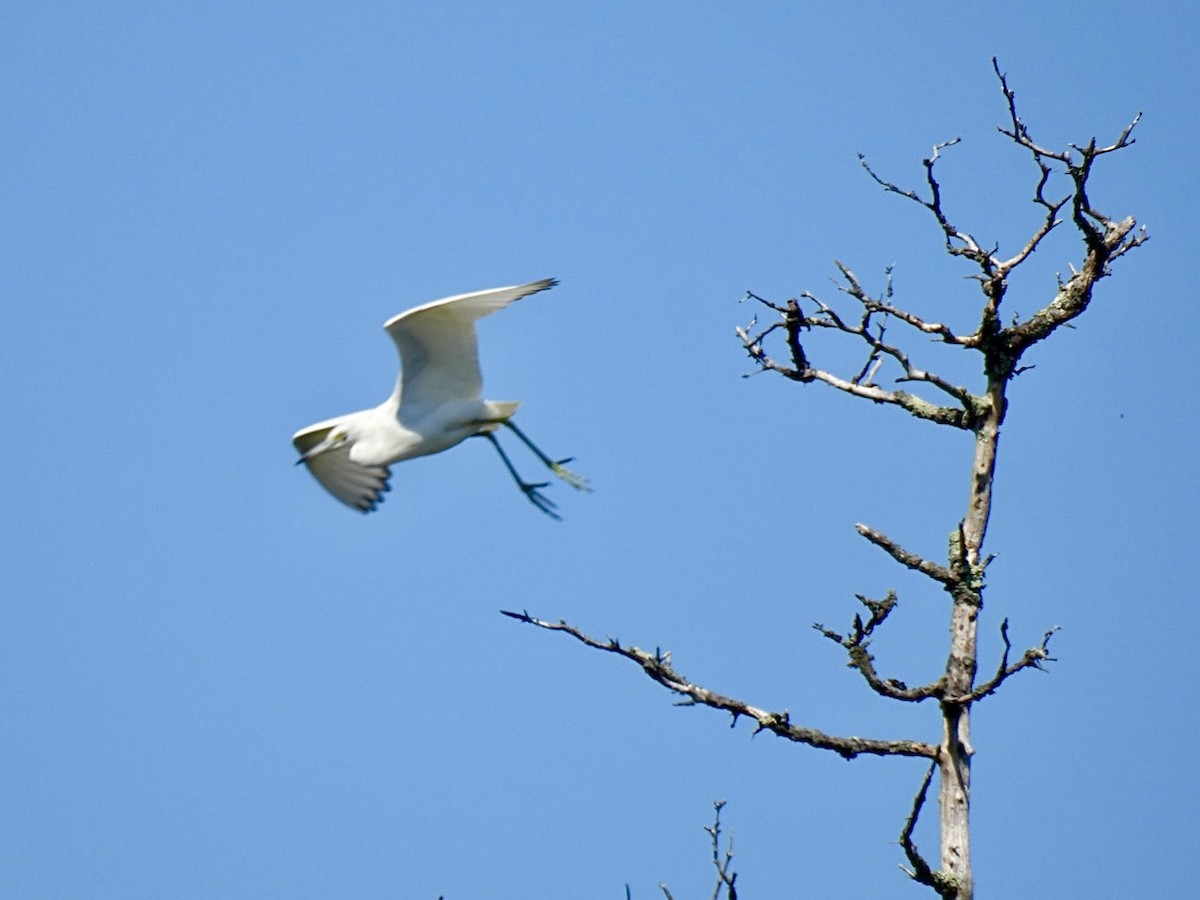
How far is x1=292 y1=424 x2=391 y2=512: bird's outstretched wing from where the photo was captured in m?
11.3

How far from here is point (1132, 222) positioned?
688cm

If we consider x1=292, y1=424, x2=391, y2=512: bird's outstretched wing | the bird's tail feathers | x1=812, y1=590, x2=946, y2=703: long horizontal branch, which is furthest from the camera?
x1=292, y1=424, x2=391, y2=512: bird's outstretched wing

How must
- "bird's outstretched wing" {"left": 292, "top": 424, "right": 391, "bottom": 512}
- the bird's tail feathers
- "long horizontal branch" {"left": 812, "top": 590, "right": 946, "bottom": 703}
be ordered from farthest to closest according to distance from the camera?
"bird's outstretched wing" {"left": 292, "top": 424, "right": 391, "bottom": 512}, the bird's tail feathers, "long horizontal branch" {"left": 812, "top": 590, "right": 946, "bottom": 703}

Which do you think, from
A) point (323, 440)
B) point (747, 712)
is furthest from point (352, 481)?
point (747, 712)

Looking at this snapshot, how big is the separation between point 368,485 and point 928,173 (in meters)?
5.79

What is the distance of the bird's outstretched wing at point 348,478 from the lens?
11336 millimetres

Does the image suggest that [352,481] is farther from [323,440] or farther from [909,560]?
[909,560]

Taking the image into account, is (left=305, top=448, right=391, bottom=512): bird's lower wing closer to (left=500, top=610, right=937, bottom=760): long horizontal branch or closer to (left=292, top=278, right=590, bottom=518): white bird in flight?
(left=292, top=278, right=590, bottom=518): white bird in flight

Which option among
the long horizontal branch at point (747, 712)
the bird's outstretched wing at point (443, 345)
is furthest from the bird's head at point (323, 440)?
the long horizontal branch at point (747, 712)

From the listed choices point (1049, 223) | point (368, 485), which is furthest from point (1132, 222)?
point (368, 485)

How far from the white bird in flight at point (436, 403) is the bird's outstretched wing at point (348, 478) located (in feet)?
1.25

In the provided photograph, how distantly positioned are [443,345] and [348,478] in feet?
7.77

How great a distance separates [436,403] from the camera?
9.81 metres

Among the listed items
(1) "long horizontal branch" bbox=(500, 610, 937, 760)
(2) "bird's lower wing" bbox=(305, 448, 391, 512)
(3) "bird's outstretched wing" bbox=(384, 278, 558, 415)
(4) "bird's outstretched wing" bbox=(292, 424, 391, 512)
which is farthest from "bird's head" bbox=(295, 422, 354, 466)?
(1) "long horizontal branch" bbox=(500, 610, 937, 760)
